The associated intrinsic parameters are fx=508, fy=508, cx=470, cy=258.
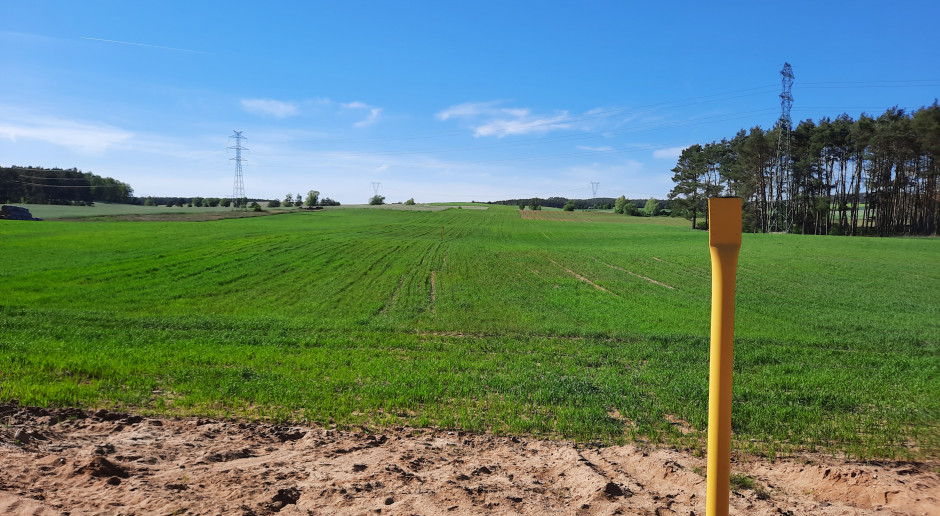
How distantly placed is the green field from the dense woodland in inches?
1387

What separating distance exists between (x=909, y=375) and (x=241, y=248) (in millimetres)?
36697

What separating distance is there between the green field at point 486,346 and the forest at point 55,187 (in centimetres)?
8920

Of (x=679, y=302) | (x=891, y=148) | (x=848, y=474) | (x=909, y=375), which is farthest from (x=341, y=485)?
(x=891, y=148)

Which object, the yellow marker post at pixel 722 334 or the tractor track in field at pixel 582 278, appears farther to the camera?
the tractor track in field at pixel 582 278

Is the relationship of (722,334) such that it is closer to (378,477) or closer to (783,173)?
(378,477)

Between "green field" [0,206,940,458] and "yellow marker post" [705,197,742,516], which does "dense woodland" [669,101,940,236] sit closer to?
"green field" [0,206,940,458]

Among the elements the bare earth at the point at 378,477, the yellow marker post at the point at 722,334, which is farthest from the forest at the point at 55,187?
the yellow marker post at the point at 722,334

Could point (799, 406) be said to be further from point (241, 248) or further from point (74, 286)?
point (241, 248)

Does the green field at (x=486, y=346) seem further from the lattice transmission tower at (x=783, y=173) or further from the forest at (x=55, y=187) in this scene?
the forest at (x=55, y=187)

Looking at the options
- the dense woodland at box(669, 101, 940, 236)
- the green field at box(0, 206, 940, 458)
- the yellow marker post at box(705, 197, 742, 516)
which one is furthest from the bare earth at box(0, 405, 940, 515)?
the dense woodland at box(669, 101, 940, 236)

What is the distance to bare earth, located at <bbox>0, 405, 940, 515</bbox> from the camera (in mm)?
4223

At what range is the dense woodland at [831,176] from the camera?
56.8 m

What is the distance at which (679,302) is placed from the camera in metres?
20.3

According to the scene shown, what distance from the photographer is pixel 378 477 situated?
4824 millimetres
